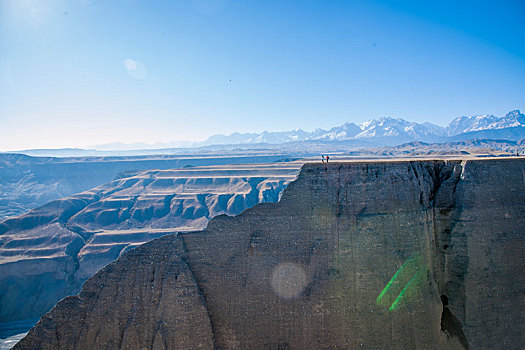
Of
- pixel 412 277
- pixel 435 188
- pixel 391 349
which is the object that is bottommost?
pixel 391 349


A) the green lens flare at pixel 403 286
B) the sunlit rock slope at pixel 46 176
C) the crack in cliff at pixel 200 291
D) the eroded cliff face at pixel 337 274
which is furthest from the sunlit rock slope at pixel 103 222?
the green lens flare at pixel 403 286

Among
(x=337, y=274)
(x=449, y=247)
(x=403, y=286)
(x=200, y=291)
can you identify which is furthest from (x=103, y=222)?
(x=449, y=247)

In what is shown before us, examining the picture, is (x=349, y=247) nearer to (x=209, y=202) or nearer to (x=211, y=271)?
(x=211, y=271)

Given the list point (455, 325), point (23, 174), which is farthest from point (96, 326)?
point (23, 174)

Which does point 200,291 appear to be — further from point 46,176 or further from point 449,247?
point 46,176

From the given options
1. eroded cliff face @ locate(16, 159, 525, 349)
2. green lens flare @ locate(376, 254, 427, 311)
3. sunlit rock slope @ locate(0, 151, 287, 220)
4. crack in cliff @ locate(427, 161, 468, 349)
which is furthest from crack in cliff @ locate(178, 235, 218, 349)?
sunlit rock slope @ locate(0, 151, 287, 220)
